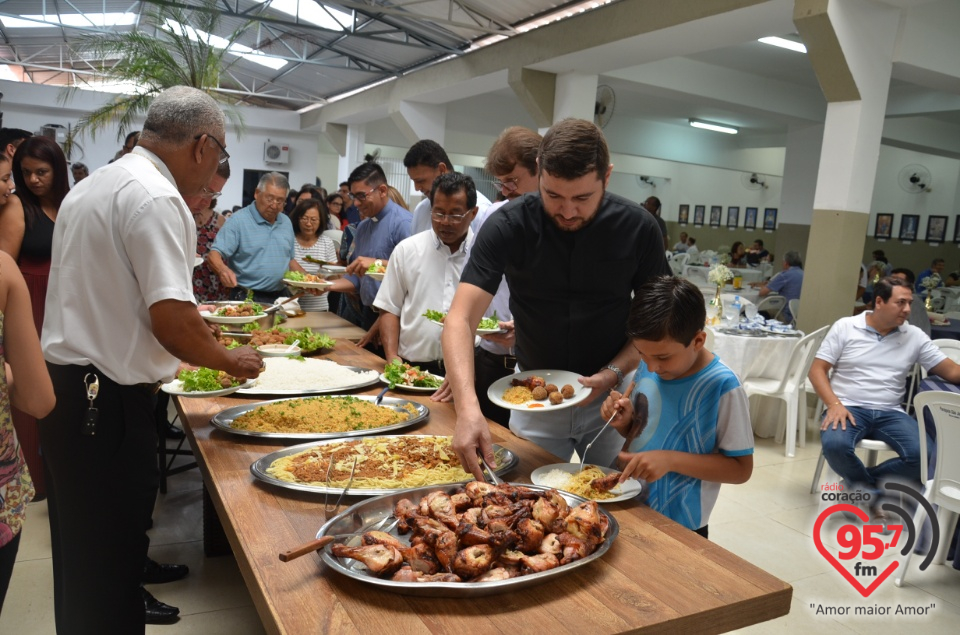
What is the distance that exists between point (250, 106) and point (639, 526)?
53.2 ft

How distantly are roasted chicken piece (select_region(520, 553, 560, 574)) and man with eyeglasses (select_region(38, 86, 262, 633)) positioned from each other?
99cm

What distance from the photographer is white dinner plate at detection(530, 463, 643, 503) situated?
1524mm

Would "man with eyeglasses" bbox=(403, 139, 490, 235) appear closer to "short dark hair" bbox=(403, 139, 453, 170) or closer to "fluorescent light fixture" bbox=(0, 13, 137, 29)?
"short dark hair" bbox=(403, 139, 453, 170)

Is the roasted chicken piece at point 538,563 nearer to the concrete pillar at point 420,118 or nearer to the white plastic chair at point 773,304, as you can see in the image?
the white plastic chair at point 773,304

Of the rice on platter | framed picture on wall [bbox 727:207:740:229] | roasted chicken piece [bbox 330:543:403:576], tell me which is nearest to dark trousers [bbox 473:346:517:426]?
the rice on platter

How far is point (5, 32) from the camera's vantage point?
10.8 m

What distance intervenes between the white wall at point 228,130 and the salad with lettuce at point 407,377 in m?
13.0

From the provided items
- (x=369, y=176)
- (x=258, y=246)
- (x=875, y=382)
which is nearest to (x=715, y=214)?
(x=875, y=382)

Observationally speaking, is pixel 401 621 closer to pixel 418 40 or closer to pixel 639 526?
pixel 639 526

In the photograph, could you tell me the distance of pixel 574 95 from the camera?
7.73 metres

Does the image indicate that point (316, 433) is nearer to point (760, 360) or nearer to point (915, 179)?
point (760, 360)

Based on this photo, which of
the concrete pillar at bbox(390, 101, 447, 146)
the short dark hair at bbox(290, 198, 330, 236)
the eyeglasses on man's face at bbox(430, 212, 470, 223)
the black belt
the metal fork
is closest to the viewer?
the metal fork

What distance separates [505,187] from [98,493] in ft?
5.99

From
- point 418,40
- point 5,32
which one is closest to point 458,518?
point 418,40
